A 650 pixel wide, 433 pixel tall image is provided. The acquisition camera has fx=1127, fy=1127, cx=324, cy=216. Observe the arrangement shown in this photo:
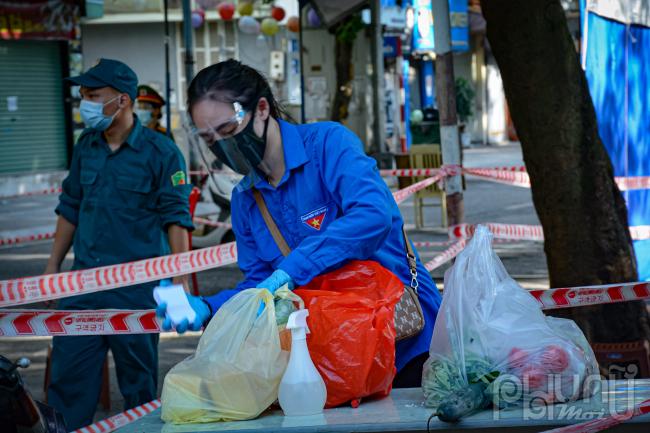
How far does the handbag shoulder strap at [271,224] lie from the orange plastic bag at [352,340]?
28cm

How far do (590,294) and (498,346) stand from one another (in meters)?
2.11

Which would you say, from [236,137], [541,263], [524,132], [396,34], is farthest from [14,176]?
[236,137]

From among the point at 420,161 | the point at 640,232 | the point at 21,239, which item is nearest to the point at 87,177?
the point at 640,232

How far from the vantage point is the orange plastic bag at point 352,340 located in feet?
10.4

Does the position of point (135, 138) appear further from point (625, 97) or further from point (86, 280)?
point (625, 97)

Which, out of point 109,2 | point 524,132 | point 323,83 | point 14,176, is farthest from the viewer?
point 109,2

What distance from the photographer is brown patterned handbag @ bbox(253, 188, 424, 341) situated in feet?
11.1

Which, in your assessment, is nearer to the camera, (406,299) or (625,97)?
(406,299)

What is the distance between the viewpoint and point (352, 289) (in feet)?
10.9

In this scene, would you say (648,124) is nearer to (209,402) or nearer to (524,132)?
(524,132)

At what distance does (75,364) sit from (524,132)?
2914 mm

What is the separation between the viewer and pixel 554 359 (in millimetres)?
3145

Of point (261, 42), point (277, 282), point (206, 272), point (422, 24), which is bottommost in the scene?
point (206, 272)

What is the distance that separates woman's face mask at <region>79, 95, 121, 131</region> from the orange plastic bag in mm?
2559
